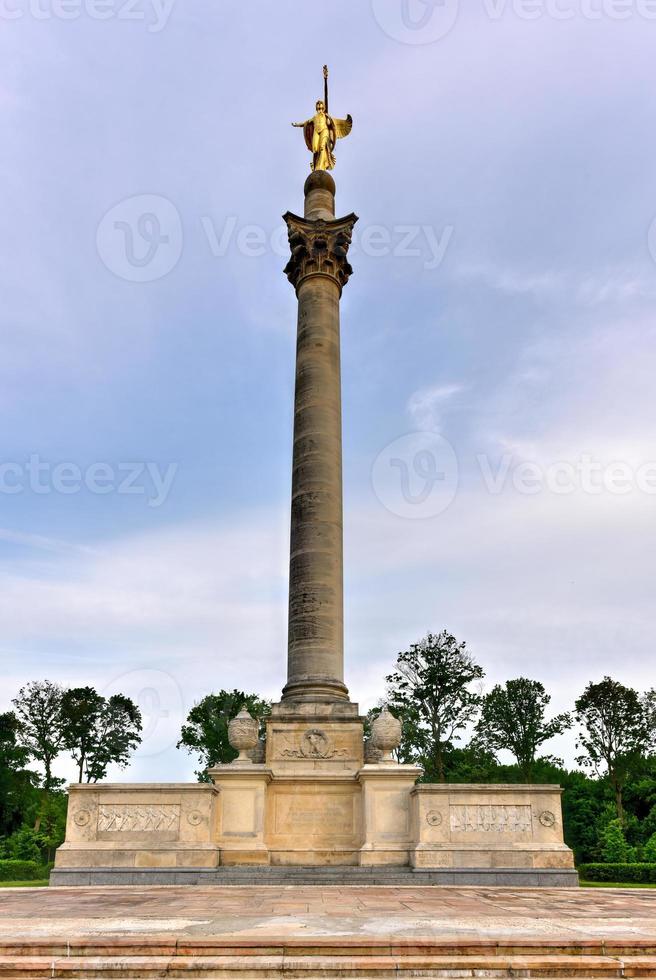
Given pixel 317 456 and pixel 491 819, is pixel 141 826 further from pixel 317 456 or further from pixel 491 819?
pixel 317 456

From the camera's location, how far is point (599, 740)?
251ft

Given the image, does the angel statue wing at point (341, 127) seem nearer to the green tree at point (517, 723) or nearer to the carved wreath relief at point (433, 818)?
the carved wreath relief at point (433, 818)

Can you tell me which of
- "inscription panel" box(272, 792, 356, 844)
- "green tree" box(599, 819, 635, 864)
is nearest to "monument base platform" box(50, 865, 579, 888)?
"inscription panel" box(272, 792, 356, 844)

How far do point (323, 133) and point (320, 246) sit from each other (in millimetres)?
8984

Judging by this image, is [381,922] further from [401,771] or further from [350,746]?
[350,746]

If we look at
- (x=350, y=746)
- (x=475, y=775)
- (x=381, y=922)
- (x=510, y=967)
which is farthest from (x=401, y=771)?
(x=475, y=775)

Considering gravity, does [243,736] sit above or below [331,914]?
above

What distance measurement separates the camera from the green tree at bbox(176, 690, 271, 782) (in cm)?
→ 7931

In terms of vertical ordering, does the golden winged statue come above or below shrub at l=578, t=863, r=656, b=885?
above

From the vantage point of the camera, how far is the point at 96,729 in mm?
91438

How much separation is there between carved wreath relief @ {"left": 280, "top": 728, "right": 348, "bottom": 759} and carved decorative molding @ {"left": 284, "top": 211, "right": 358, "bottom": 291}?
2110 centimetres

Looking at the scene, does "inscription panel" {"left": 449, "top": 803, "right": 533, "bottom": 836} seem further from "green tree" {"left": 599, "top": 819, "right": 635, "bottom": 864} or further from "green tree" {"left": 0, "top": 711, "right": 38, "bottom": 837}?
"green tree" {"left": 0, "top": 711, "right": 38, "bottom": 837}

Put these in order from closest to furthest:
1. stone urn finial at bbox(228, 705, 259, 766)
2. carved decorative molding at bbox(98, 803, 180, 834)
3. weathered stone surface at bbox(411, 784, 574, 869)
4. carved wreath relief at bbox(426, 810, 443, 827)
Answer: weathered stone surface at bbox(411, 784, 574, 869) < carved wreath relief at bbox(426, 810, 443, 827) < carved decorative molding at bbox(98, 803, 180, 834) < stone urn finial at bbox(228, 705, 259, 766)

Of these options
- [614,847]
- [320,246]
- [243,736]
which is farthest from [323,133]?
[614,847]
